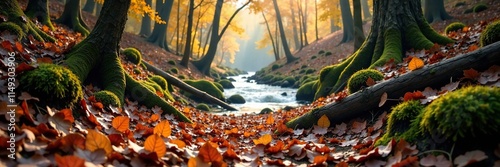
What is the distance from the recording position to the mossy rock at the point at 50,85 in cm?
222

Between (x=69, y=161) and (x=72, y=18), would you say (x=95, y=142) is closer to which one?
(x=69, y=161)

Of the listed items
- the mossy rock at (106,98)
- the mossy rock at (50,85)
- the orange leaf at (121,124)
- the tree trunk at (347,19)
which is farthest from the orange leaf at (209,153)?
the tree trunk at (347,19)

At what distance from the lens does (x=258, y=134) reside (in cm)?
458

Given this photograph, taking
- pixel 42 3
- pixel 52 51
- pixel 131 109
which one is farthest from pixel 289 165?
pixel 42 3

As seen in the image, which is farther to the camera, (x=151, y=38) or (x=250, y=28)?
(x=250, y=28)

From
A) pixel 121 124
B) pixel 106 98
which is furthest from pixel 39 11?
pixel 121 124

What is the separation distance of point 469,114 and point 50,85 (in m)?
2.84

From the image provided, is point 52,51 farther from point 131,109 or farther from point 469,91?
point 469,91

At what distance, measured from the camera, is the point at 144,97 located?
193 inches

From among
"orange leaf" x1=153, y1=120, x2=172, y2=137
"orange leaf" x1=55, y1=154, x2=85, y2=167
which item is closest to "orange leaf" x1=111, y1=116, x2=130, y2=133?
"orange leaf" x1=153, y1=120, x2=172, y2=137

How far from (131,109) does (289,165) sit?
286cm

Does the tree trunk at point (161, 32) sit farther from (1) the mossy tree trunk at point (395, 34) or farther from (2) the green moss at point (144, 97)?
(1) the mossy tree trunk at point (395, 34)

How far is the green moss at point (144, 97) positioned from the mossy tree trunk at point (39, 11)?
12.5 feet

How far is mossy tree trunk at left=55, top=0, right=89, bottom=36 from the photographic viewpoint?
924cm
